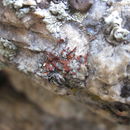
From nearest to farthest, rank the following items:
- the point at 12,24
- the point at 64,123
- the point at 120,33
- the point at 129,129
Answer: the point at 120,33 < the point at 12,24 < the point at 129,129 < the point at 64,123

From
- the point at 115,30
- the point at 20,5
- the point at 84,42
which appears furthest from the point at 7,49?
the point at 115,30

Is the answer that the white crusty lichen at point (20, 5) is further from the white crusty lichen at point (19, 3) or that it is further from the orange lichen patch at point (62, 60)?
the orange lichen patch at point (62, 60)

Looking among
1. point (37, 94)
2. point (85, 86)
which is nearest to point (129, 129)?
point (37, 94)

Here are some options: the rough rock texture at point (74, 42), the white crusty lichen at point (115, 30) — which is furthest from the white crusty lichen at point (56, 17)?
the white crusty lichen at point (115, 30)

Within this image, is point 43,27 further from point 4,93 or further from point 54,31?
point 4,93

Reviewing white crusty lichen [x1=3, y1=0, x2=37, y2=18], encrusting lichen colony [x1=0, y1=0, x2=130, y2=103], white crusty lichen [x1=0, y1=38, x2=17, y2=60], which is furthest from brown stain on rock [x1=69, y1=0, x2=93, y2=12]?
white crusty lichen [x1=0, y1=38, x2=17, y2=60]

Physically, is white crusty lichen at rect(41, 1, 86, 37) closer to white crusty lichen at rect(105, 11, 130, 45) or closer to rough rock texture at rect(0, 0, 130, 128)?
rough rock texture at rect(0, 0, 130, 128)
